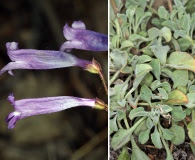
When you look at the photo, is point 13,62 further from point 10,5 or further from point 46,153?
point 46,153

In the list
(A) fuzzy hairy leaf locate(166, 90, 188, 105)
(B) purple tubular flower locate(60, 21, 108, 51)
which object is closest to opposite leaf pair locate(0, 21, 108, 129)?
(B) purple tubular flower locate(60, 21, 108, 51)

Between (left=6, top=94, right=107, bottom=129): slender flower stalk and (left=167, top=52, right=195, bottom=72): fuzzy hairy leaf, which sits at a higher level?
(left=167, top=52, right=195, bottom=72): fuzzy hairy leaf

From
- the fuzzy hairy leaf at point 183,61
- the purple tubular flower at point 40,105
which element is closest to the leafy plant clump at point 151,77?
the fuzzy hairy leaf at point 183,61

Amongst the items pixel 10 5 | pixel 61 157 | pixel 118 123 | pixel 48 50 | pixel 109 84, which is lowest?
pixel 61 157

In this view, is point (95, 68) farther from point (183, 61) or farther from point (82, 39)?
point (183, 61)

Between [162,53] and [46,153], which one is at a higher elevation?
[162,53]

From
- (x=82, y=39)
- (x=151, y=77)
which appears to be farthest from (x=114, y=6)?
(x=151, y=77)

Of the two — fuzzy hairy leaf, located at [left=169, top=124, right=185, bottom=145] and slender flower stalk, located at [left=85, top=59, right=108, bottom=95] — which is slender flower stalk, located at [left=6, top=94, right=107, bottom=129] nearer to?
slender flower stalk, located at [left=85, top=59, right=108, bottom=95]

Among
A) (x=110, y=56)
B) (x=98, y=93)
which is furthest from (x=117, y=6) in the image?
(x=98, y=93)

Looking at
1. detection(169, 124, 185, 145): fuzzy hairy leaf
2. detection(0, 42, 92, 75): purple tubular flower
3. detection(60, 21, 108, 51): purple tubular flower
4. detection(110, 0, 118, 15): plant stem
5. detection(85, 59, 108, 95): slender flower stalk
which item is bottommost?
detection(169, 124, 185, 145): fuzzy hairy leaf
